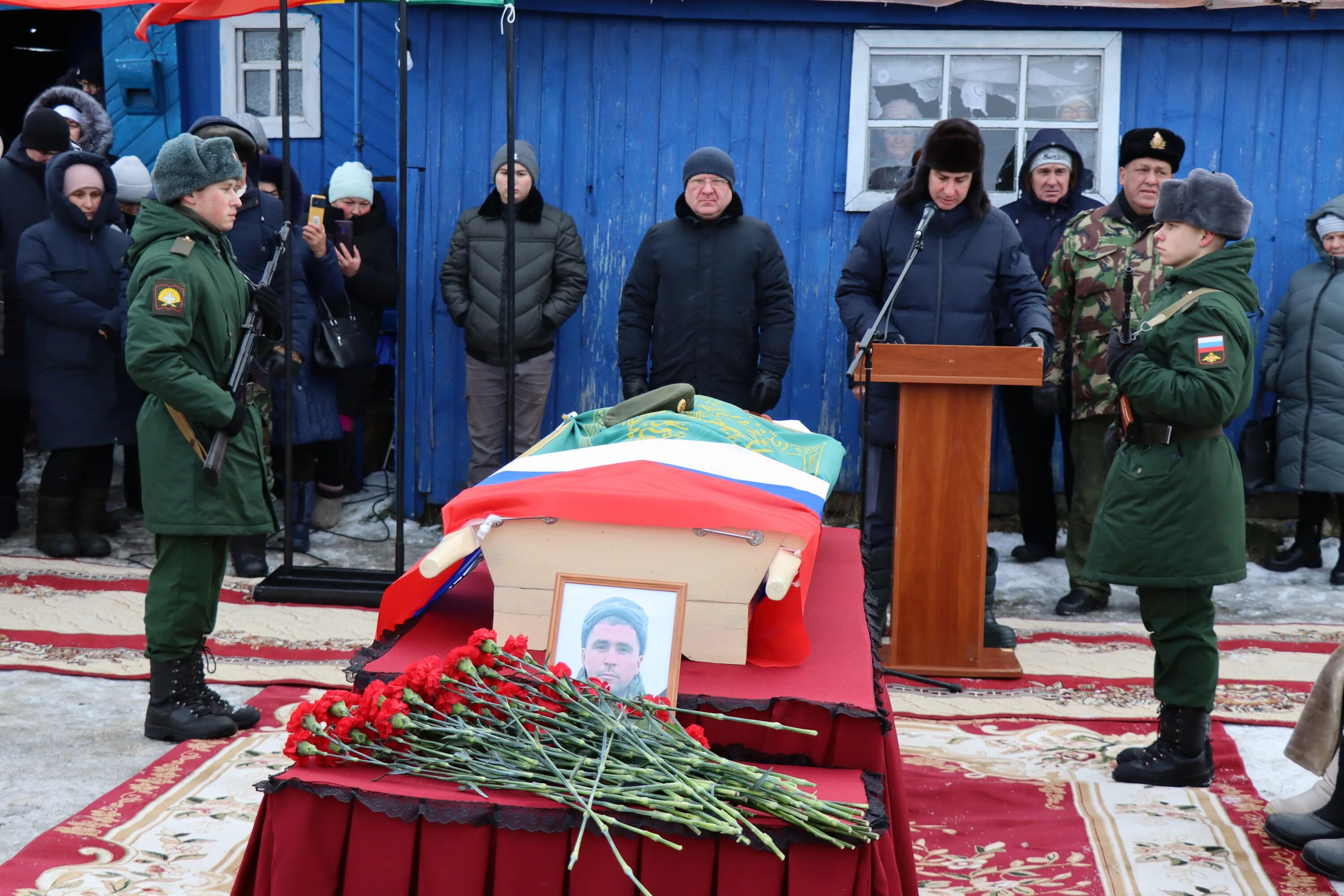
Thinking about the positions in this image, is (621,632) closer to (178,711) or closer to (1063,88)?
(178,711)

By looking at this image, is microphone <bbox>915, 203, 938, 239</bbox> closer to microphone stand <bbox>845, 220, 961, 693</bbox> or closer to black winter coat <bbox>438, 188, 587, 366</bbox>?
microphone stand <bbox>845, 220, 961, 693</bbox>

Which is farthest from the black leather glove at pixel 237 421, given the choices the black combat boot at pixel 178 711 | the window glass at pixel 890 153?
the window glass at pixel 890 153

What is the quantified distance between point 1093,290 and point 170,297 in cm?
369

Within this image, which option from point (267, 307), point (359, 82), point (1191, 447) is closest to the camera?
point (1191, 447)

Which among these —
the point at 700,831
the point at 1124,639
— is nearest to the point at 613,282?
the point at 1124,639

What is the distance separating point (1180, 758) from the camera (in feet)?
11.6

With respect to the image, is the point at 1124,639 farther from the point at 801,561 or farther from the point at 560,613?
the point at 560,613

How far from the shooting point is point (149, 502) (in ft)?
12.1

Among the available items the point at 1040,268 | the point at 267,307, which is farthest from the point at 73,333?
the point at 1040,268

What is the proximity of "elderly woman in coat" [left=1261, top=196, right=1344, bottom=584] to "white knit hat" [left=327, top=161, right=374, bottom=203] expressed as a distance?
4565mm

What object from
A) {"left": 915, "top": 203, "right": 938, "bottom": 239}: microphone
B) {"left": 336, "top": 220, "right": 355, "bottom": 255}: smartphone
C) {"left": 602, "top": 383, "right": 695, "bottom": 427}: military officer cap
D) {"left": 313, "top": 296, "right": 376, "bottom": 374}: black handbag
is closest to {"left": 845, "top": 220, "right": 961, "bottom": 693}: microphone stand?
{"left": 915, "top": 203, "right": 938, "bottom": 239}: microphone

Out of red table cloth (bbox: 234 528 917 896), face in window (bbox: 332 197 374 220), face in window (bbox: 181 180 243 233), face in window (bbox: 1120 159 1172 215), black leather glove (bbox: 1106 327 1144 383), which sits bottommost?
red table cloth (bbox: 234 528 917 896)

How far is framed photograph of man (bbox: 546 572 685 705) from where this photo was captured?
7.73ft

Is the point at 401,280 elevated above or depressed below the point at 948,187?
below
